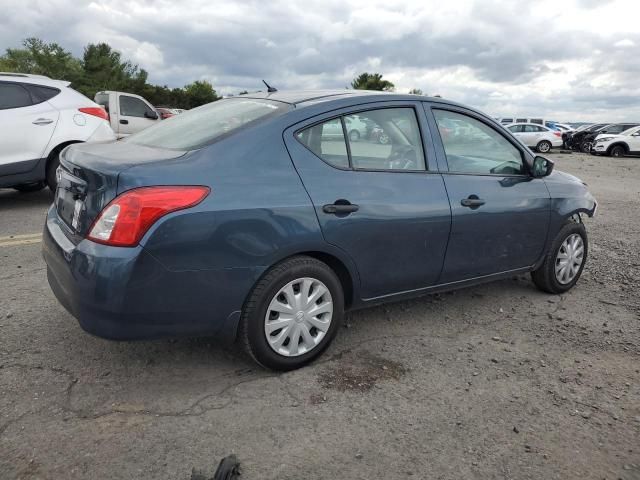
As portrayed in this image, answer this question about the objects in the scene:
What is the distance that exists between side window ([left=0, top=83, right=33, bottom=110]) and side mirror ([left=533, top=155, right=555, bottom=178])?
6444 mm

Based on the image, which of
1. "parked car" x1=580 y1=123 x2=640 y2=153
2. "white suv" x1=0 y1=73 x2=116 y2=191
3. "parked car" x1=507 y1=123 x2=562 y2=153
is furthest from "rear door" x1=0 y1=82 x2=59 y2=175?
"parked car" x1=580 y1=123 x2=640 y2=153

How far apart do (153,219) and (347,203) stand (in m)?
1.09

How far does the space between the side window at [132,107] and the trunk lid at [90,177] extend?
11.4 m

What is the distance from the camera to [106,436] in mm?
2482

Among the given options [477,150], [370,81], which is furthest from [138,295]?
[370,81]

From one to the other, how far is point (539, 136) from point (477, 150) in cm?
2550

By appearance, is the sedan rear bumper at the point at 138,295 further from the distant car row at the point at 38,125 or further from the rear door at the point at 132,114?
the rear door at the point at 132,114

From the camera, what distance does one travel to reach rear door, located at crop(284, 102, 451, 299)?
307 cm

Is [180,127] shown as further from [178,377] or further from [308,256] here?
[178,377]

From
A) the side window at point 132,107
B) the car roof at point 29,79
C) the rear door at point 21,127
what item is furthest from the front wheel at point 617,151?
the rear door at point 21,127

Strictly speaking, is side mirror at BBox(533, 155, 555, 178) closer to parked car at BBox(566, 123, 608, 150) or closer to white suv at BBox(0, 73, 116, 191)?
white suv at BBox(0, 73, 116, 191)

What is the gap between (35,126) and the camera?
723cm

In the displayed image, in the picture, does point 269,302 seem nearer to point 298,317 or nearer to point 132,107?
point 298,317

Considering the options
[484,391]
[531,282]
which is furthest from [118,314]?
[531,282]
